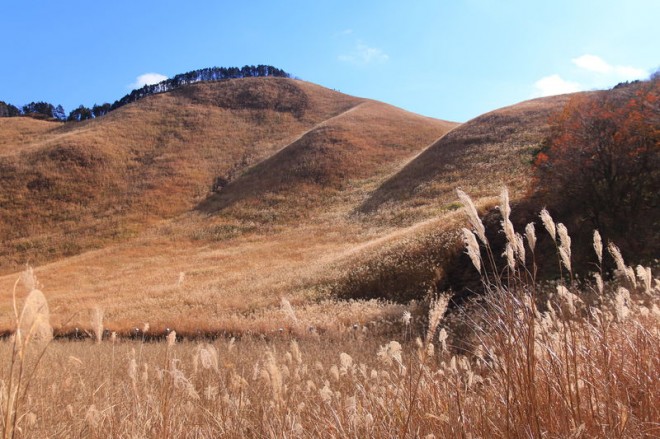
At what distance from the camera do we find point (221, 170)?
66.7 meters

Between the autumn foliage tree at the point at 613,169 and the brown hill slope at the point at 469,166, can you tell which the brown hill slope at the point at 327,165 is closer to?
the brown hill slope at the point at 469,166

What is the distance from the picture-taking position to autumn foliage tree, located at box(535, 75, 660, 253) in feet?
51.3

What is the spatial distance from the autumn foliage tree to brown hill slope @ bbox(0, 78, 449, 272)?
3964 cm

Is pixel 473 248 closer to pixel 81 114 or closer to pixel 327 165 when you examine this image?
pixel 327 165

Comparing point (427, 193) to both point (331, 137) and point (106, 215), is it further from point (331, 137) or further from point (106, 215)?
point (106, 215)

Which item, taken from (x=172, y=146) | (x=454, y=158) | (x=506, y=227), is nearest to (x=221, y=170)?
(x=172, y=146)

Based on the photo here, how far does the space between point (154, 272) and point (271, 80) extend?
82.5m

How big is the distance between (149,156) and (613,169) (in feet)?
215

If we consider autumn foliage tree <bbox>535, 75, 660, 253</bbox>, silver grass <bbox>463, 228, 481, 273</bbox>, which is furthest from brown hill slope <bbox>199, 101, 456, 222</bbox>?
silver grass <bbox>463, 228, 481, 273</bbox>

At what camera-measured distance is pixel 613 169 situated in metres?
15.8

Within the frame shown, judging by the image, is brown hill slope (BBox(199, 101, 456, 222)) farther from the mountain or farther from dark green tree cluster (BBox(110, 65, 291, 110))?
dark green tree cluster (BBox(110, 65, 291, 110))

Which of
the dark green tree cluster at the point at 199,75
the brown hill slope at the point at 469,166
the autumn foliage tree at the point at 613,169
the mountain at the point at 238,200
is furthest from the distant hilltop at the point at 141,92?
the autumn foliage tree at the point at 613,169

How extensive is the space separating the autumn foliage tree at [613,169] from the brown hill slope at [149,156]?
1561 inches

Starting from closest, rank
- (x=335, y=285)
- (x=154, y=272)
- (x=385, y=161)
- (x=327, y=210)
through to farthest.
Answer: (x=335, y=285) → (x=154, y=272) → (x=327, y=210) → (x=385, y=161)
